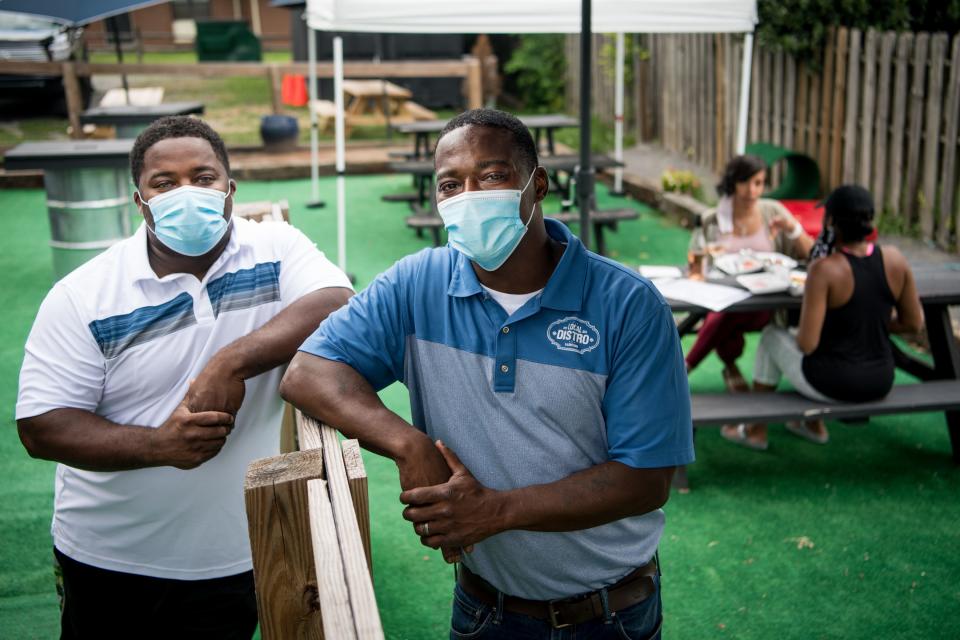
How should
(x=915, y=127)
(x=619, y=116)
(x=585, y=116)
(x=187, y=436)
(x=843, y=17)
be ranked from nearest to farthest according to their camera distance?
(x=187, y=436), (x=585, y=116), (x=915, y=127), (x=843, y=17), (x=619, y=116)

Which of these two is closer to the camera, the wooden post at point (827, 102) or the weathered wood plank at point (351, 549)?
the weathered wood plank at point (351, 549)

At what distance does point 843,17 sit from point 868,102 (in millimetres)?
1163

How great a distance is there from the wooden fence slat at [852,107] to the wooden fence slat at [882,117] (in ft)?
0.76

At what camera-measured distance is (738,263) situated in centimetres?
522

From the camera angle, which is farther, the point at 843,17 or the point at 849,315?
the point at 843,17

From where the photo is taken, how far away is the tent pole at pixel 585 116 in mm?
4531

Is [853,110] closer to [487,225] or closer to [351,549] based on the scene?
[487,225]

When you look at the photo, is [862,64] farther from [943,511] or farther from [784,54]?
[943,511]

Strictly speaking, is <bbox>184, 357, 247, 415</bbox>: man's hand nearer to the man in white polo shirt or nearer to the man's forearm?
the man in white polo shirt

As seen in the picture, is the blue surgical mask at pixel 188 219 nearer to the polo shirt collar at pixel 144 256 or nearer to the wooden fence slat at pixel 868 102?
the polo shirt collar at pixel 144 256

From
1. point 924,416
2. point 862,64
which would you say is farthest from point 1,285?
point 862,64

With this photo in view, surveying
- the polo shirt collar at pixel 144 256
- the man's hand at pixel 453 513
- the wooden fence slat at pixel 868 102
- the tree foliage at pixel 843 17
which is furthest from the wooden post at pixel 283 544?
the tree foliage at pixel 843 17

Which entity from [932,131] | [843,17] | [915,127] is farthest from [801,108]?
[932,131]

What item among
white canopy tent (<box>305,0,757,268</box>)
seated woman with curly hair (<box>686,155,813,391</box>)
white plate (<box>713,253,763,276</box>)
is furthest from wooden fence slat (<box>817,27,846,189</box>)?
white plate (<box>713,253,763,276</box>)
